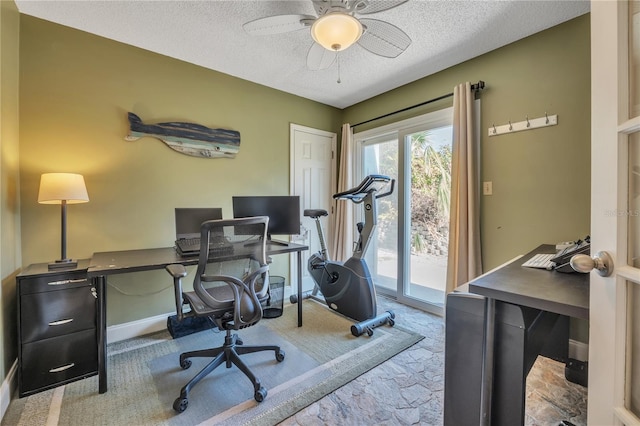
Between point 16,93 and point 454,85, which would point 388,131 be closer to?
point 454,85

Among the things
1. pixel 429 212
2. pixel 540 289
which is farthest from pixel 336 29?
pixel 429 212

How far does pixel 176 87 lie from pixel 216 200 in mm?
1122

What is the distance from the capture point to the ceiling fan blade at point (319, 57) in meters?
2.00

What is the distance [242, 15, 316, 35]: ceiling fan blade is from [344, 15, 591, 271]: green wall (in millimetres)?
1747

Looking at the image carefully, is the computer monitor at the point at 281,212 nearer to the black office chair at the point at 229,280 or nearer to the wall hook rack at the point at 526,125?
the black office chair at the point at 229,280

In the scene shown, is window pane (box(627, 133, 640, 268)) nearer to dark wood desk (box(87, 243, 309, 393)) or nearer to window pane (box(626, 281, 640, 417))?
window pane (box(626, 281, 640, 417))

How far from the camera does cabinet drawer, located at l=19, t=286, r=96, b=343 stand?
5.39 ft

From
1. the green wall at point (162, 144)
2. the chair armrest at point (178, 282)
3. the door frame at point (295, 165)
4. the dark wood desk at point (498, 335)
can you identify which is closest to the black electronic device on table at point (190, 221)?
the green wall at point (162, 144)

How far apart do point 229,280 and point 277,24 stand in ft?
5.17

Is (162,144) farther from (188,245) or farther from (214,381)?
(214,381)

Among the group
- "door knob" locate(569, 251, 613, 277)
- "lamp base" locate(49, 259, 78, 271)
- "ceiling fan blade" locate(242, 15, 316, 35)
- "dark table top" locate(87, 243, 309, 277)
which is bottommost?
"lamp base" locate(49, 259, 78, 271)

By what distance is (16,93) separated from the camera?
6.30 ft

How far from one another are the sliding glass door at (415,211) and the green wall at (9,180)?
10.3 ft

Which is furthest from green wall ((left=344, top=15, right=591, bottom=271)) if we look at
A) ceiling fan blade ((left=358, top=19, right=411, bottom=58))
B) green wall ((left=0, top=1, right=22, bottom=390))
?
green wall ((left=0, top=1, right=22, bottom=390))
